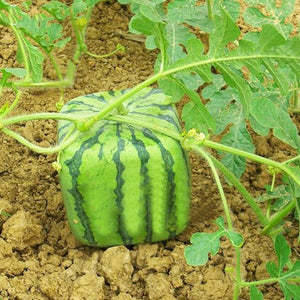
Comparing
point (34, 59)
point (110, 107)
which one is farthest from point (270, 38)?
point (34, 59)

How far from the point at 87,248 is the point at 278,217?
71cm

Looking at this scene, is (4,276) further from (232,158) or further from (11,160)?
(232,158)

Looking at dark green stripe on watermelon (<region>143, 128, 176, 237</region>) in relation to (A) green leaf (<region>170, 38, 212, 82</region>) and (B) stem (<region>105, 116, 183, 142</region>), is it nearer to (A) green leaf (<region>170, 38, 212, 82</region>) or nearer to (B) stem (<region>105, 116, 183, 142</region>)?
(B) stem (<region>105, 116, 183, 142</region>)

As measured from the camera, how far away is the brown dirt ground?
2.21 metres

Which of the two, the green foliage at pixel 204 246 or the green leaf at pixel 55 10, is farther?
the green leaf at pixel 55 10

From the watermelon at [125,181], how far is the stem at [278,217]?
0.96 feet

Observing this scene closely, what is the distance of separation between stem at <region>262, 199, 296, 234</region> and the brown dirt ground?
0.20 feet

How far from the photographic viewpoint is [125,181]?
2.25m

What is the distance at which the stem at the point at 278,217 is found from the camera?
223cm

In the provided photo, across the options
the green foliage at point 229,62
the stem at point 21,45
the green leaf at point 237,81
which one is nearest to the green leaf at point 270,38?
the green foliage at point 229,62

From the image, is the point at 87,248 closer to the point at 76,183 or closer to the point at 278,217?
the point at 76,183

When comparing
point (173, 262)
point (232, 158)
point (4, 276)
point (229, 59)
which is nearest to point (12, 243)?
point (4, 276)

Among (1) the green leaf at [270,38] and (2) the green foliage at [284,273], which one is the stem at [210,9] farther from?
(2) the green foliage at [284,273]

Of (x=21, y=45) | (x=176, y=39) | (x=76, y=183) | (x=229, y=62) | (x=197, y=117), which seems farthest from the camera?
(x=176, y=39)
